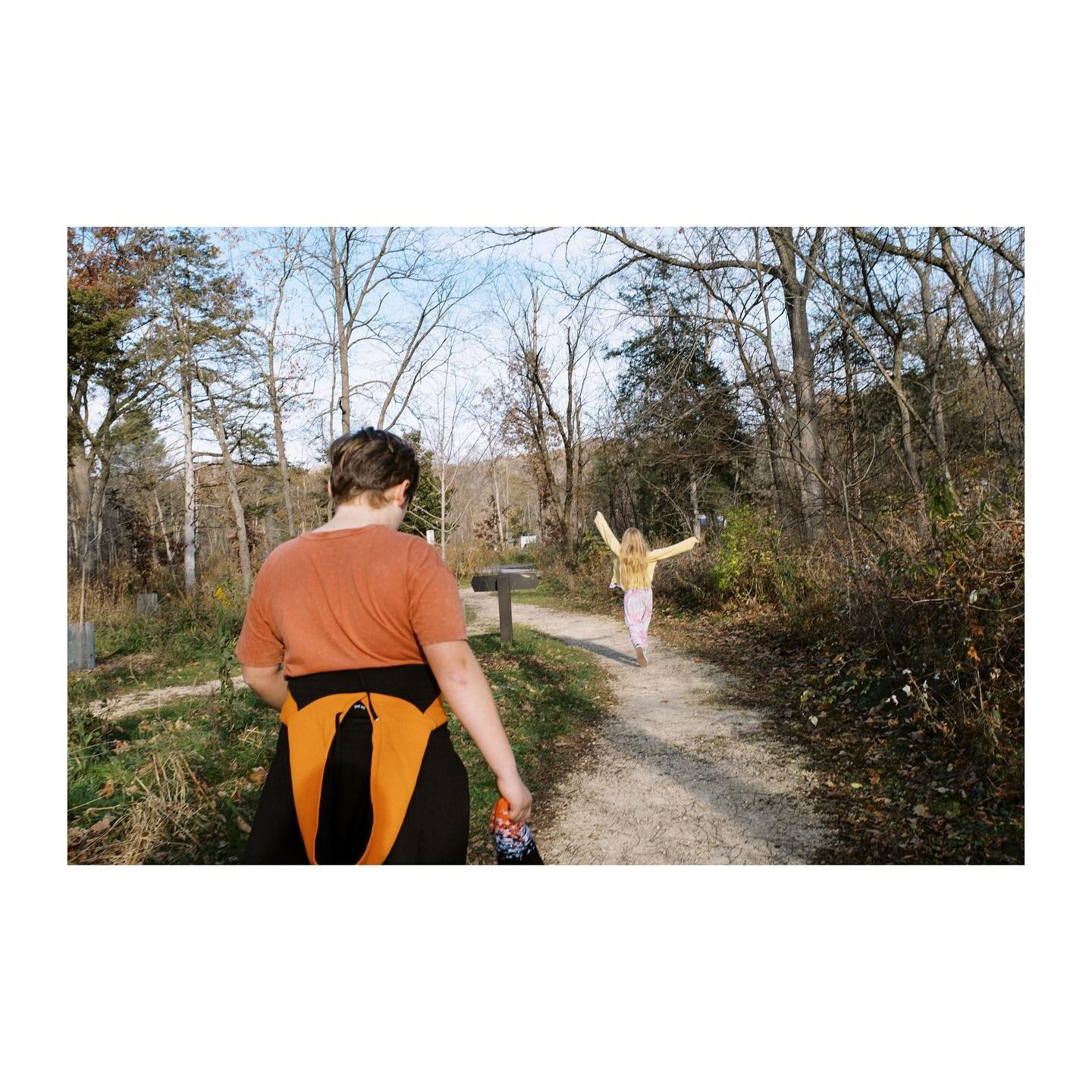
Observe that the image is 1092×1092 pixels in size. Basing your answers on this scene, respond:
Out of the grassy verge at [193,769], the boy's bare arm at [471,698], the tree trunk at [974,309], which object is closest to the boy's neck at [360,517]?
the boy's bare arm at [471,698]

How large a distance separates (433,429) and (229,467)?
0.96 m

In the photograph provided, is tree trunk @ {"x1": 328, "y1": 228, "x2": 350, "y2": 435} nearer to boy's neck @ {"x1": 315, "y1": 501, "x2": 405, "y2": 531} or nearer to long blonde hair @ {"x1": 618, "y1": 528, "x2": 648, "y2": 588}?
long blonde hair @ {"x1": 618, "y1": 528, "x2": 648, "y2": 588}

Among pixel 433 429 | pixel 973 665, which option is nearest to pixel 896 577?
pixel 973 665

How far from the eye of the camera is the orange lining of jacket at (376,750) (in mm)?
1888

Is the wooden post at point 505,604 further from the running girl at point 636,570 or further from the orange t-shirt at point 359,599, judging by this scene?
the orange t-shirt at point 359,599

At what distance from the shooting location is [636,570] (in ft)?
12.6

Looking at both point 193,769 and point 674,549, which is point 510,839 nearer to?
point 193,769

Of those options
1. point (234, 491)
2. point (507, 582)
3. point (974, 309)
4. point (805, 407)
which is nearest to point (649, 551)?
point (507, 582)

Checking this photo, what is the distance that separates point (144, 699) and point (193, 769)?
0.44m
